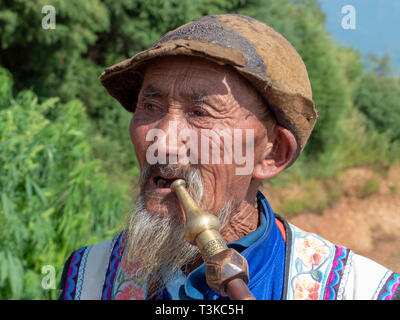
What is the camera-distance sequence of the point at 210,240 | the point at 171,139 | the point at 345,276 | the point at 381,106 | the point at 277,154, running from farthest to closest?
the point at 381,106 → the point at 277,154 → the point at 345,276 → the point at 171,139 → the point at 210,240

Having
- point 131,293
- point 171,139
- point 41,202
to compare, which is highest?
point 171,139

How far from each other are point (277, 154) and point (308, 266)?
0.39 metres

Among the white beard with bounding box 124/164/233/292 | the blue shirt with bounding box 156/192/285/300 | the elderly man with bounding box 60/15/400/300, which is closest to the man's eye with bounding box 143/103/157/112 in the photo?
the elderly man with bounding box 60/15/400/300

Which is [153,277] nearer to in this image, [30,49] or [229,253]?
[229,253]

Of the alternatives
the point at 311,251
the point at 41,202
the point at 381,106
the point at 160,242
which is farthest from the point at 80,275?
the point at 381,106

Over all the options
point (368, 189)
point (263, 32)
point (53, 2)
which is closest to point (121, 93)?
point (263, 32)

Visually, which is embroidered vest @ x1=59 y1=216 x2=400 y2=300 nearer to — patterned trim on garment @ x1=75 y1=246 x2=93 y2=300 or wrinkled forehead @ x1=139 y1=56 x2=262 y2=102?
patterned trim on garment @ x1=75 y1=246 x2=93 y2=300

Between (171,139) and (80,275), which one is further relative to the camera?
(80,275)

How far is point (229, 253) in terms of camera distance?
117cm

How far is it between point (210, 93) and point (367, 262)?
2.51ft

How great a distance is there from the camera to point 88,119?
9.02 meters

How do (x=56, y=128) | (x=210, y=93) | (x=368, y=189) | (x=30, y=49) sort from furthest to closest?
(x=368, y=189)
(x=30, y=49)
(x=56, y=128)
(x=210, y=93)

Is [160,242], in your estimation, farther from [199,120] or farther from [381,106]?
[381,106]

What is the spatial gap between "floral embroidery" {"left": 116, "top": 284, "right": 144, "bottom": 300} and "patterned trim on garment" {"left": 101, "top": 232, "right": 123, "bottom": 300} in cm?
5
